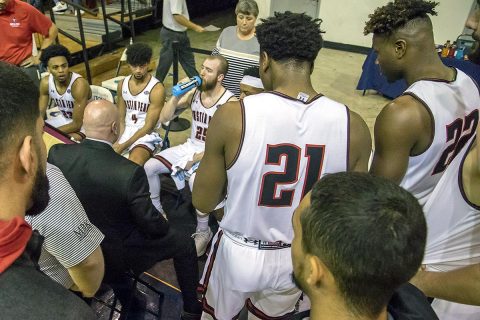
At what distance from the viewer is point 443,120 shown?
178 centimetres

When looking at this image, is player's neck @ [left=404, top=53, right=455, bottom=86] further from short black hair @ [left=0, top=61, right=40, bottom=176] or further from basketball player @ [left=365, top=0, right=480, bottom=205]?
short black hair @ [left=0, top=61, right=40, bottom=176]

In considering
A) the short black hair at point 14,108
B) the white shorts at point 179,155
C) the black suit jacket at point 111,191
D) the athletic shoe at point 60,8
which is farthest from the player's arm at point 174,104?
the athletic shoe at point 60,8

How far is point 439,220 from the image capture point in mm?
1695

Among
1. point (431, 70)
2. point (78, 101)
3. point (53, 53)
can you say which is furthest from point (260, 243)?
point (53, 53)

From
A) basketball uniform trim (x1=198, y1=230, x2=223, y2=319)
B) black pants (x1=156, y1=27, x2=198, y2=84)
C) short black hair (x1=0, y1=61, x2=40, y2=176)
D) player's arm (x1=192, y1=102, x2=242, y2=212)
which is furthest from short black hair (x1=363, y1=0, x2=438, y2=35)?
black pants (x1=156, y1=27, x2=198, y2=84)

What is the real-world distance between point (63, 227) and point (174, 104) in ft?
6.99

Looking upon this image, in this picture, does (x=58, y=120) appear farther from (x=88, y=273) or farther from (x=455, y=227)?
(x=455, y=227)

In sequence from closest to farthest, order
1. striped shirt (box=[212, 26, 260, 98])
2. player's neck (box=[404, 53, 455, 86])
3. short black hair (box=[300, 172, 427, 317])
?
short black hair (box=[300, 172, 427, 317]), player's neck (box=[404, 53, 455, 86]), striped shirt (box=[212, 26, 260, 98])

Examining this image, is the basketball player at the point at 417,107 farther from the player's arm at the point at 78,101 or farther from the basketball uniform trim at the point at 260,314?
the player's arm at the point at 78,101

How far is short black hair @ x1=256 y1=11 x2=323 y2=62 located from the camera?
1.65 m

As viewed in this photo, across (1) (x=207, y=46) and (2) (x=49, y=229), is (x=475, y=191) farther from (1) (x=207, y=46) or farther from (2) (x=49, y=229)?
(1) (x=207, y=46)

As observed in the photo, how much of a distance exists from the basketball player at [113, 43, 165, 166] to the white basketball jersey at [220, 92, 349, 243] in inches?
77.8

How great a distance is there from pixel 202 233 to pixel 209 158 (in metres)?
1.54

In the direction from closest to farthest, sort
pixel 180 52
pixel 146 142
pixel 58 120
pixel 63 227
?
pixel 63 227 < pixel 146 142 < pixel 58 120 < pixel 180 52
